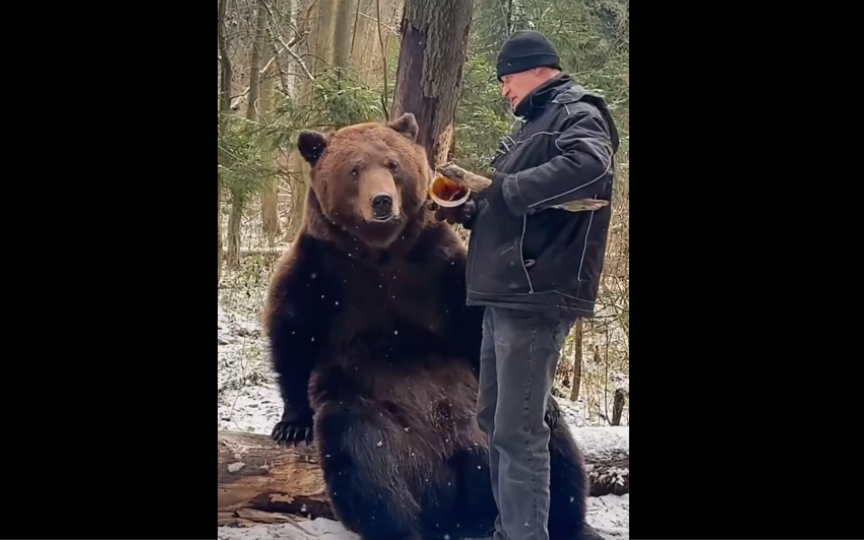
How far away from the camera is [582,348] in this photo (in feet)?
12.9

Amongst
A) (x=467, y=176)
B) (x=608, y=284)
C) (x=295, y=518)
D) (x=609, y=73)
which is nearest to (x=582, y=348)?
(x=608, y=284)

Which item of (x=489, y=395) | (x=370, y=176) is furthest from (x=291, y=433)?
(x=370, y=176)

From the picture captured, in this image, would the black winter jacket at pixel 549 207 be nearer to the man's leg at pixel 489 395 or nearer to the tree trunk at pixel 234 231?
the man's leg at pixel 489 395

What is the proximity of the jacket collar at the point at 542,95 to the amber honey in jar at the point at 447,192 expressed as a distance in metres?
0.41

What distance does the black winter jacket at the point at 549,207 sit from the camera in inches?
139

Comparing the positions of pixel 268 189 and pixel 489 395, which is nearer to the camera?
pixel 489 395

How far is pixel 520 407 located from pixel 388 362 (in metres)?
0.66

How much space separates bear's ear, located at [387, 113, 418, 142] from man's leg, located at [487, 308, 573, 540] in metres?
0.84

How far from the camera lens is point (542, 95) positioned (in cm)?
365

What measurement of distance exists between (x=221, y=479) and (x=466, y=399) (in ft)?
3.76

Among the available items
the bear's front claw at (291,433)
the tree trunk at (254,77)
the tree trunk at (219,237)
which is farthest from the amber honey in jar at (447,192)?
the bear's front claw at (291,433)

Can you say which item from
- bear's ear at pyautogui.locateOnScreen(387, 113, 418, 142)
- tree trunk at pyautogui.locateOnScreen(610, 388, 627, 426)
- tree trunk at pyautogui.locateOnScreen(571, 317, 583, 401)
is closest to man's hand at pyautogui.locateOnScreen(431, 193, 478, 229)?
bear's ear at pyautogui.locateOnScreen(387, 113, 418, 142)

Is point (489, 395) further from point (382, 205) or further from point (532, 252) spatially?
point (382, 205)

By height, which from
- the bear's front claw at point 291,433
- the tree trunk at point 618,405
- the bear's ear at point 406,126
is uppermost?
the bear's ear at point 406,126
